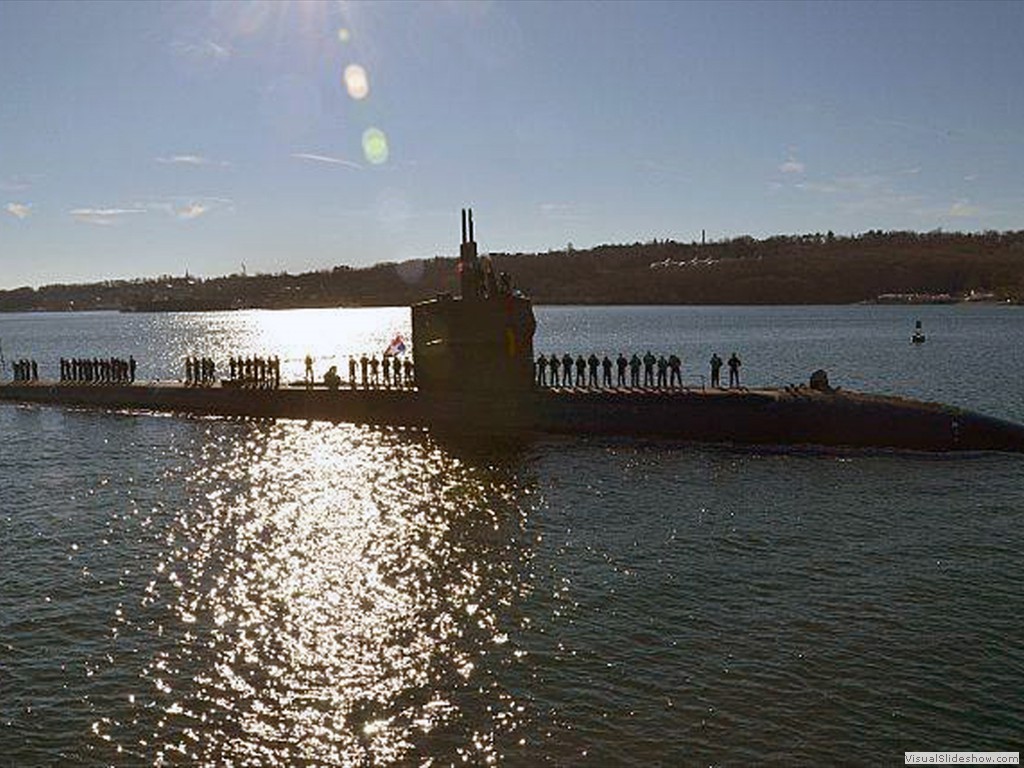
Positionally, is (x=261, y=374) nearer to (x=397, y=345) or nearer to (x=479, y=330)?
(x=479, y=330)

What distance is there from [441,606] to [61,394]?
42.6 meters

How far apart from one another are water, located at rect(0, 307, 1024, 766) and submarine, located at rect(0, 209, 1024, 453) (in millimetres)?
1502

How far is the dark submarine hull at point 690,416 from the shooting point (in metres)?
31.0

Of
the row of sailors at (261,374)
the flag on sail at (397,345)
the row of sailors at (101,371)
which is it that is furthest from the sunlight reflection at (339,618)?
the row of sailors at (101,371)

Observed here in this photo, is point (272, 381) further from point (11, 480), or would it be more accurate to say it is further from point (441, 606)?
point (441, 606)

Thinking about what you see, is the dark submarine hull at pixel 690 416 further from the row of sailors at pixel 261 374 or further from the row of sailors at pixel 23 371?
the row of sailors at pixel 23 371

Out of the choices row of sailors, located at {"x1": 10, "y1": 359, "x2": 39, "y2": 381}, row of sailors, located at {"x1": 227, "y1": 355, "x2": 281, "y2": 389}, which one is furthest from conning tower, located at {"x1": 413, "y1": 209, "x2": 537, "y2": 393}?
row of sailors, located at {"x1": 10, "y1": 359, "x2": 39, "y2": 381}

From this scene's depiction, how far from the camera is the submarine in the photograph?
1232 inches

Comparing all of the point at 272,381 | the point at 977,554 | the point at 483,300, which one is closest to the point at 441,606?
the point at 977,554

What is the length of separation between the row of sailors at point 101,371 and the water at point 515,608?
20.4 m

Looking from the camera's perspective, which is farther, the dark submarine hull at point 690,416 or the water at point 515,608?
the dark submarine hull at point 690,416

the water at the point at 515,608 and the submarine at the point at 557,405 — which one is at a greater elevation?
the submarine at the point at 557,405

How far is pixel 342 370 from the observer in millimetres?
97750

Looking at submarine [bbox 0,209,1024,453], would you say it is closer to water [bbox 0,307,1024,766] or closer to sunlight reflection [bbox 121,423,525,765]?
water [bbox 0,307,1024,766]
